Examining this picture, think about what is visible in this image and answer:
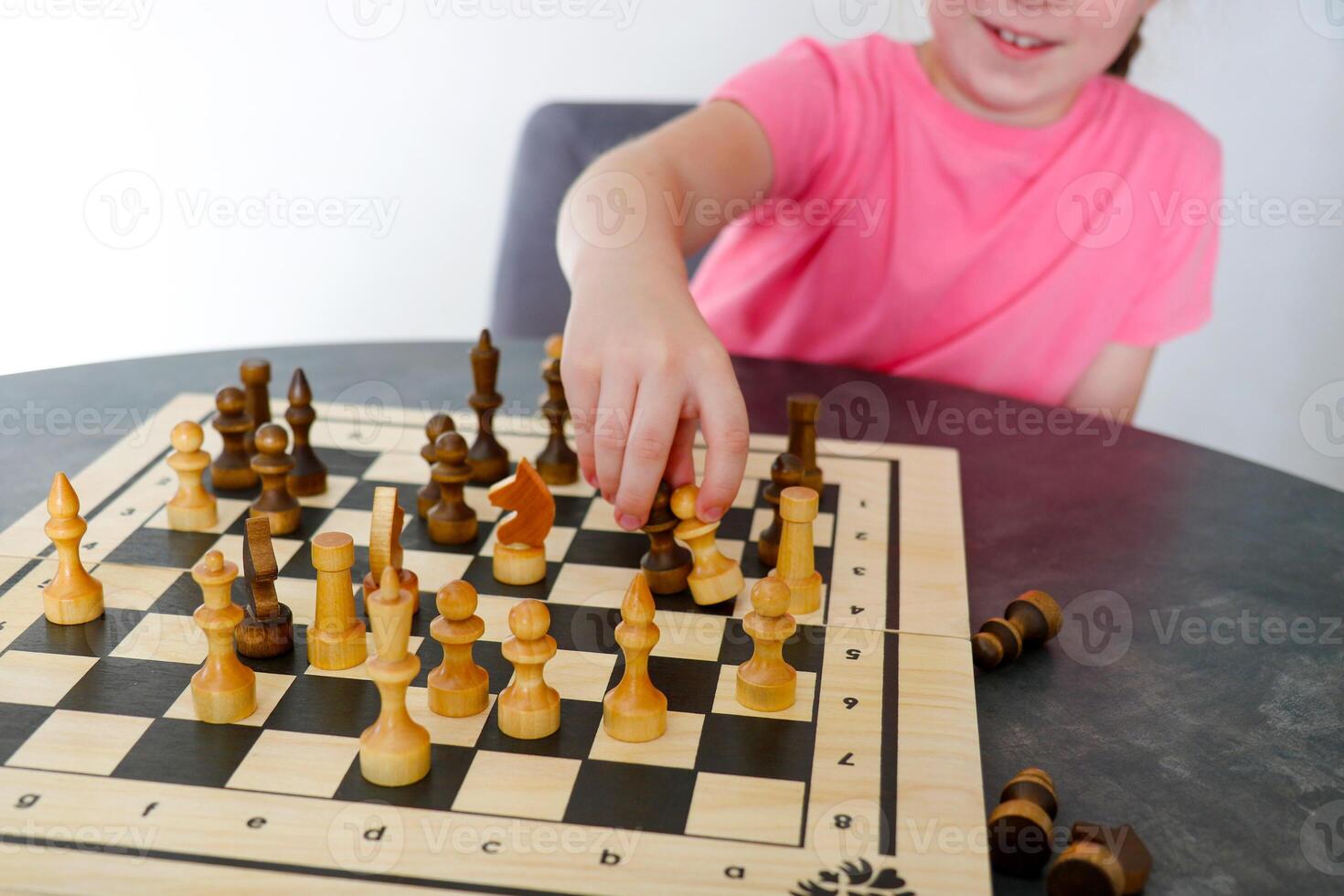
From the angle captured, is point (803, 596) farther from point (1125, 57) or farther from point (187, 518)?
point (1125, 57)

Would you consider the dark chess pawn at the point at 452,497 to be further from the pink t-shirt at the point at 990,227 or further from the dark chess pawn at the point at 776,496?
the pink t-shirt at the point at 990,227

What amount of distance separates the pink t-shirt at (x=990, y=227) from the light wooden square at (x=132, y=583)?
1.10 m

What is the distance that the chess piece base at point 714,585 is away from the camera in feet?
3.72

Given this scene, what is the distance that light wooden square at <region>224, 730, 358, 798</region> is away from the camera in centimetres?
85

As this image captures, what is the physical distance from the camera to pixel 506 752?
905 millimetres

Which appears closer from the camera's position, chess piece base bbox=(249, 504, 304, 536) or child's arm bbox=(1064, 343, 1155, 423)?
chess piece base bbox=(249, 504, 304, 536)

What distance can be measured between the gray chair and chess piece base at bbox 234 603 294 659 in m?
1.32

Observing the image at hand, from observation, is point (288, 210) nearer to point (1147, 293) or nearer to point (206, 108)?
point (206, 108)
